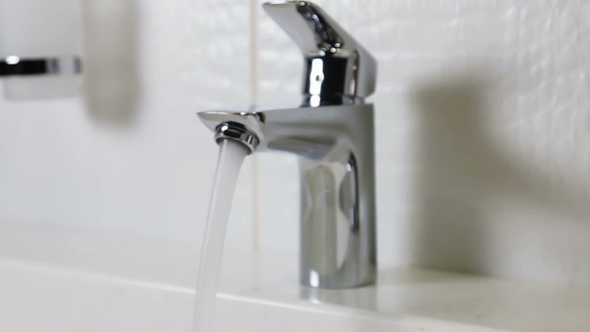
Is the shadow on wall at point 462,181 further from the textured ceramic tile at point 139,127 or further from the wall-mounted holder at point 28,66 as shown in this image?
the wall-mounted holder at point 28,66

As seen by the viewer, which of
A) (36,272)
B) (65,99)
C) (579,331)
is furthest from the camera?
(65,99)

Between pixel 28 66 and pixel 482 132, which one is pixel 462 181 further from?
pixel 28 66

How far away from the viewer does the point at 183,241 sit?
0.57 metres

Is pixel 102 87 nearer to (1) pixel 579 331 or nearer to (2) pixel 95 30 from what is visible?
(2) pixel 95 30

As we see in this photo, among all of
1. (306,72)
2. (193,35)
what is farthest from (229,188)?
(193,35)

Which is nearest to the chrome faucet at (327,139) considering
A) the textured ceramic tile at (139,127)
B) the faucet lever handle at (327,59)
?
the faucet lever handle at (327,59)

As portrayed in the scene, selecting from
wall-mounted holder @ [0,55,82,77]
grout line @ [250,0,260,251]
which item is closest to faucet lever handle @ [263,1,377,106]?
grout line @ [250,0,260,251]

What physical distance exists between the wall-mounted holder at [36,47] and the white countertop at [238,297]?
4.9 inches

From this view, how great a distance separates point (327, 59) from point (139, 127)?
8.5 inches

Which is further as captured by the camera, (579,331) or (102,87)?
(102,87)

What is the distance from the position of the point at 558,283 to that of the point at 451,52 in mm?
159

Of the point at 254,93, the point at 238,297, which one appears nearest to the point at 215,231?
the point at 238,297

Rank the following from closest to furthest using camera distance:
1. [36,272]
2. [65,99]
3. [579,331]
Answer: [579,331] < [36,272] < [65,99]

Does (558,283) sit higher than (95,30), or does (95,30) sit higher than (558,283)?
(95,30)
